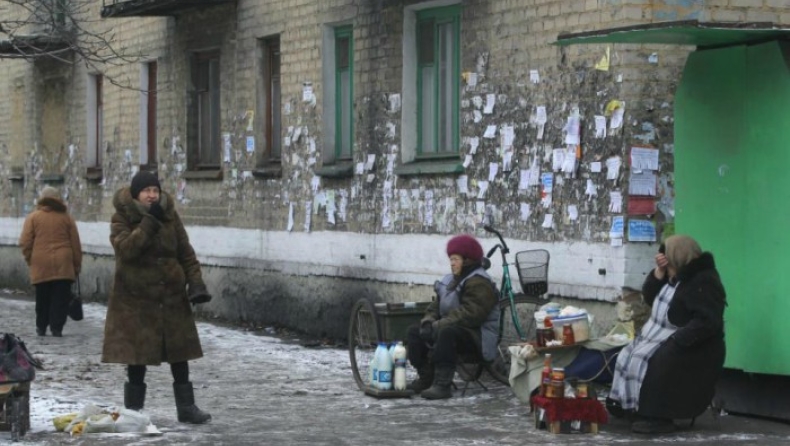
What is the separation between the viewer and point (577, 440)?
10.3 m

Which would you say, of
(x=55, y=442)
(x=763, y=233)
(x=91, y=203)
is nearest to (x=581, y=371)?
(x=763, y=233)

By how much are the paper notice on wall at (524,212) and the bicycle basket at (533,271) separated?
1089 mm

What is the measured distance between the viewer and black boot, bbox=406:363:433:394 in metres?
12.4

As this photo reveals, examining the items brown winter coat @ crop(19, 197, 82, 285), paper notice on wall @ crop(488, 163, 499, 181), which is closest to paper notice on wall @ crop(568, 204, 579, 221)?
paper notice on wall @ crop(488, 163, 499, 181)

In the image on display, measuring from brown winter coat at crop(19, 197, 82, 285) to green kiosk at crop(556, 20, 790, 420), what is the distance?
8.18 metres

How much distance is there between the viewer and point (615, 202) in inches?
501

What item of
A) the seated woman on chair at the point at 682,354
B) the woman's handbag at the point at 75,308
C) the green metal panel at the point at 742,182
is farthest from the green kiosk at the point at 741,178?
the woman's handbag at the point at 75,308

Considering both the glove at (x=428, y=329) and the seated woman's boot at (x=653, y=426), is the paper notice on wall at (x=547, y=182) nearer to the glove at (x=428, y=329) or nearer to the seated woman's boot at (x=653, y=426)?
the glove at (x=428, y=329)

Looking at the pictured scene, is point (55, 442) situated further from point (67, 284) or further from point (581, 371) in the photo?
point (67, 284)

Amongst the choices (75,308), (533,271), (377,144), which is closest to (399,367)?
(533,271)

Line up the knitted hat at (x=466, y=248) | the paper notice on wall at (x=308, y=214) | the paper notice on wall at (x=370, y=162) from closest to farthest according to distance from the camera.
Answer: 1. the knitted hat at (x=466, y=248)
2. the paper notice on wall at (x=370, y=162)
3. the paper notice on wall at (x=308, y=214)

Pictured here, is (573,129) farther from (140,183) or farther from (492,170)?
(140,183)

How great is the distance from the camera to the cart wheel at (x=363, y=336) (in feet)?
41.7

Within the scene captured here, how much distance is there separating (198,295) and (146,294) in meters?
0.36
